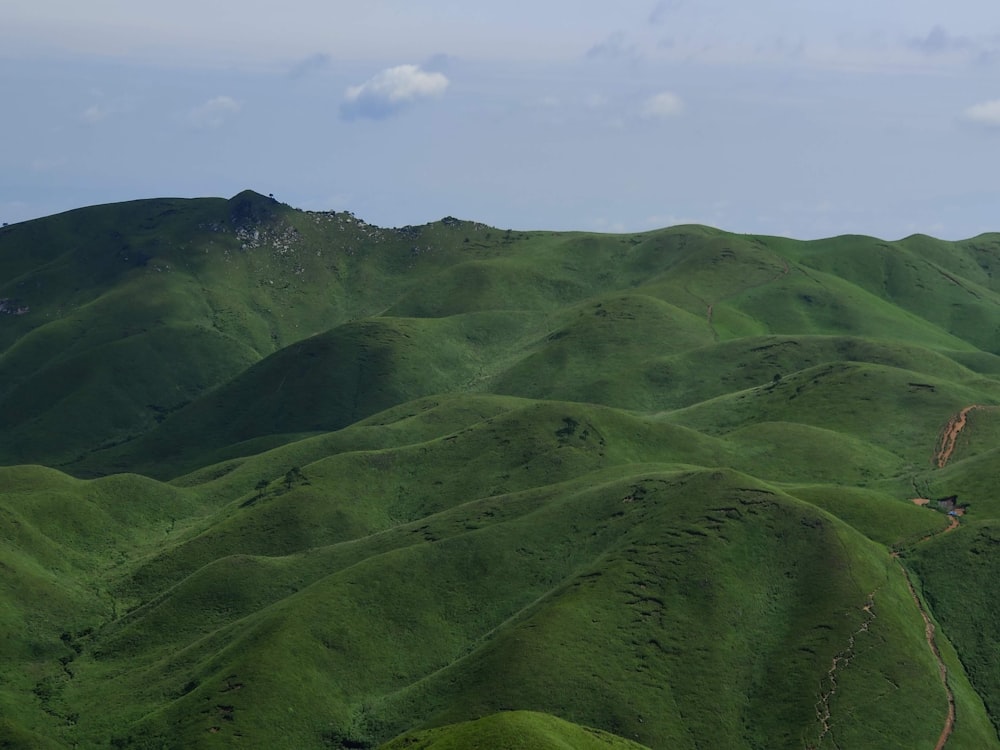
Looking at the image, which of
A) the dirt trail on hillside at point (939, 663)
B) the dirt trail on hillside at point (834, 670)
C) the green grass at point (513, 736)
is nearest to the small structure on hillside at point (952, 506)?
the dirt trail on hillside at point (939, 663)

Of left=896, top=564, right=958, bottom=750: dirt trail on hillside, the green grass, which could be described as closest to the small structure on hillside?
left=896, top=564, right=958, bottom=750: dirt trail on hillside

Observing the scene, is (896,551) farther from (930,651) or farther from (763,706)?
(763,706)

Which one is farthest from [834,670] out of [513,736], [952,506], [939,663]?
[952,506]

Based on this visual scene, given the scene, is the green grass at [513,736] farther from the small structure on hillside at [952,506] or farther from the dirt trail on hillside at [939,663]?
the small structure on hillside at [952,506]

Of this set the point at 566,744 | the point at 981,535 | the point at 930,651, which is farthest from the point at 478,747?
the point at 981,535

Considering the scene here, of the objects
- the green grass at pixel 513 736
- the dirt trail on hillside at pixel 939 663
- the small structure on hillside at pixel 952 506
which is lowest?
the dirt trail on hillside at pixel 939 663

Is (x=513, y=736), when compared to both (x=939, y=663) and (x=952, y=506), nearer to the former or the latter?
(x=939, y=663)

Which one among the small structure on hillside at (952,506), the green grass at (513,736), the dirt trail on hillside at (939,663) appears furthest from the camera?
the small structure on hillside at (952,506)

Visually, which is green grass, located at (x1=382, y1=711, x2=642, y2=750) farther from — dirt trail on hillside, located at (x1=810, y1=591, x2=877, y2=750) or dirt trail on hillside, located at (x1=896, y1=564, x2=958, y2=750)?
dirt trail on hillside, located at (x1=896, y1=564, x2=958, y2=750)

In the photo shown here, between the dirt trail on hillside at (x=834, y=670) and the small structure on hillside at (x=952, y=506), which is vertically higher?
the small structure on hillside at (x=952, y=506)
